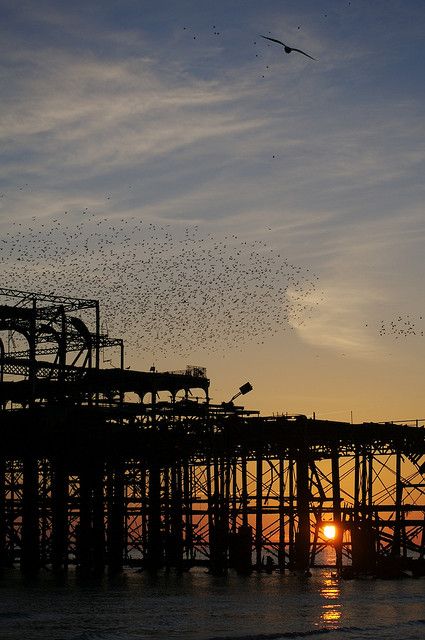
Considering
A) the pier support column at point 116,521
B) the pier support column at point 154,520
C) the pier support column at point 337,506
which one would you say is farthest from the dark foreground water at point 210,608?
the pier support column at point 116,521

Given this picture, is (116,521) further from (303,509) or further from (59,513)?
(303,509)

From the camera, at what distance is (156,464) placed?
71.1 meters

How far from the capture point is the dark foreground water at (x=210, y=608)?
4412 cm

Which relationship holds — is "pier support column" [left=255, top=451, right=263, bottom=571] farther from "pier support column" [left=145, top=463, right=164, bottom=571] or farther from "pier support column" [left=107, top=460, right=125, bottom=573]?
"pier support column" [left=107, top=460, right=125, bottom=573]

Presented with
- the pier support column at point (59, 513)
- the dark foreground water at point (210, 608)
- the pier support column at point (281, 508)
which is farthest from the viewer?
the pier support column at point (281, 508)

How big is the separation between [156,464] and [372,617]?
963 inches

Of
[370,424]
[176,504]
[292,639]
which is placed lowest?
[292,639]

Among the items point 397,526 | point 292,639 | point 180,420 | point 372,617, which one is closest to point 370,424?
point 397,526

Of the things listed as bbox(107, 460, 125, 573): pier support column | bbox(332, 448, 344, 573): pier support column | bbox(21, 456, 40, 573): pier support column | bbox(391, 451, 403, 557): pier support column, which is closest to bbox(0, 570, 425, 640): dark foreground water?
bbox(332, 448, 344, 573): pier support column

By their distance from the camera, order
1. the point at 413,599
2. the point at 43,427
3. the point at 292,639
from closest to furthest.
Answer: the point at 292,639, the point at 413,599, the point at 43,427

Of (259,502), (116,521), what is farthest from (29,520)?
(259,502)

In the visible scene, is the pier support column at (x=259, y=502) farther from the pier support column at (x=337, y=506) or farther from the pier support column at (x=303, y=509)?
the pier support column at (x=337, y=506)

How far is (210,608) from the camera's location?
51.4 meters

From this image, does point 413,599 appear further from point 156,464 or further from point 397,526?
point 156,464
